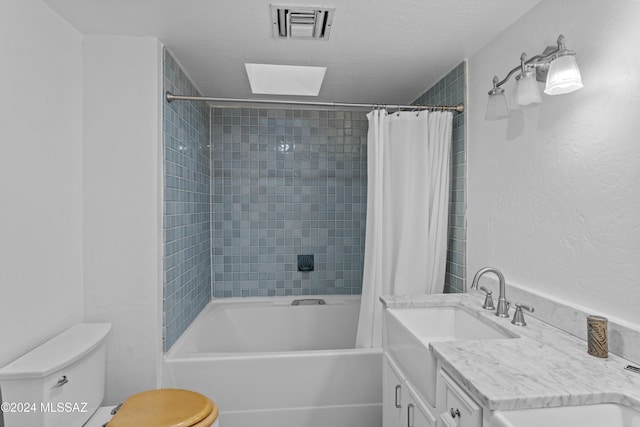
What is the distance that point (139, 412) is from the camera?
1511 millimetres

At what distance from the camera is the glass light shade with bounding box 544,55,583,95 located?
126 cm

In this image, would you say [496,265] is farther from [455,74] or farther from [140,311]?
[140,311]

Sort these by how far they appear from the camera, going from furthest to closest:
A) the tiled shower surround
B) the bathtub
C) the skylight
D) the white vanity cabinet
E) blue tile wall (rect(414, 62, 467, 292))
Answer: the tiled shower surround < the skylight < blue tile wall (rect(414, 62, 467, 292)) < the bathtub < the white vanity cabinet

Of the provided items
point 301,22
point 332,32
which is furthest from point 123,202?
point 332,32

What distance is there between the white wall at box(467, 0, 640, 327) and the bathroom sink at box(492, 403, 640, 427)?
364 mm

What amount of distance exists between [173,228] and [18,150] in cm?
86

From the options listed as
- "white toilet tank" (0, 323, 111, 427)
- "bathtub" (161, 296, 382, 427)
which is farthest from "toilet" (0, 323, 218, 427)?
"bathtub" (161, 296, 382, 427)

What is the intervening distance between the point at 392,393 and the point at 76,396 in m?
1.38

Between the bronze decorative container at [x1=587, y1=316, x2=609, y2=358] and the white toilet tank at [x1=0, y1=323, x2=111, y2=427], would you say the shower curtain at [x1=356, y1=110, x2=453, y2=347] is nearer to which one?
the bronze decorative container at [x1=587, y1=316, x2=609, y2=358]

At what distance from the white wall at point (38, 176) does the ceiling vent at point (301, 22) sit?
1.01 metres

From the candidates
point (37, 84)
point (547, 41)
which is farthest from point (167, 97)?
point (547, 41)

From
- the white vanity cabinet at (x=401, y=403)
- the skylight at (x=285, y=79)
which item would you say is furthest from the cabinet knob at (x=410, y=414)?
the skylight at (x=285, y=79)

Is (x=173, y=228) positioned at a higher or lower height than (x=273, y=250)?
higher

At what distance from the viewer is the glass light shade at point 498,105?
1.64 meters
